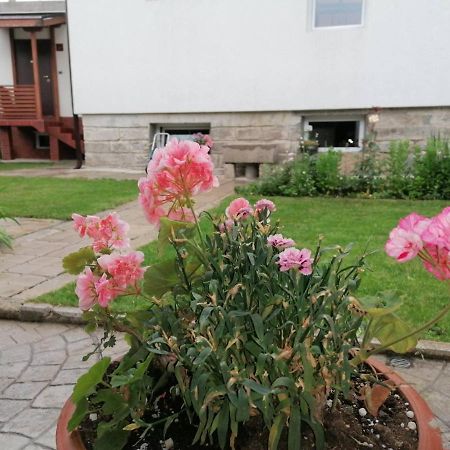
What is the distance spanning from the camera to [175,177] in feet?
4.68

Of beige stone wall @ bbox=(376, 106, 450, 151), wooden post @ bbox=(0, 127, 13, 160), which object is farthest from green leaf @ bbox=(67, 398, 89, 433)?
wooden post @ bbox=(0, 127, 13, 160)

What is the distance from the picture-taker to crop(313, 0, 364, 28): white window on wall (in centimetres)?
891

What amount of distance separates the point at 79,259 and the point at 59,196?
657cm

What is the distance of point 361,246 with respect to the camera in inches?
181

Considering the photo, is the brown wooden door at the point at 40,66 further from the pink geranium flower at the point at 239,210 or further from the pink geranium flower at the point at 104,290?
the pink geranium flower at the point at 104,290

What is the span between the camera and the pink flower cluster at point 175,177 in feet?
4.60

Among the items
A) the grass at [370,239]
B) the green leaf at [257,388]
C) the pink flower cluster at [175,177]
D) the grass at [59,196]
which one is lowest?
the grass at [59,196]

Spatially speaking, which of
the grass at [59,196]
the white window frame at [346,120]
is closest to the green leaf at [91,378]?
the grass at [59,196]

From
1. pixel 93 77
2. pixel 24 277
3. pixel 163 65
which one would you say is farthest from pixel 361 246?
pixel 93 77

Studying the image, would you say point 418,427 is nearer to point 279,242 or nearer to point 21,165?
point 279,242

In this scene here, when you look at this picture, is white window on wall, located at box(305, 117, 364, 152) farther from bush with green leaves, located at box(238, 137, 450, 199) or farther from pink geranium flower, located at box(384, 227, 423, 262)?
pink geranium flower, located at box(384, 227, 423, 262)

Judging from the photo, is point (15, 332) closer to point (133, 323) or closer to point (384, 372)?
point (133, 323)

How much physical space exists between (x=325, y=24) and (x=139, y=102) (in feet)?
13.1

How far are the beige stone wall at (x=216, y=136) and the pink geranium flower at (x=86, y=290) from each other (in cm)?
792
